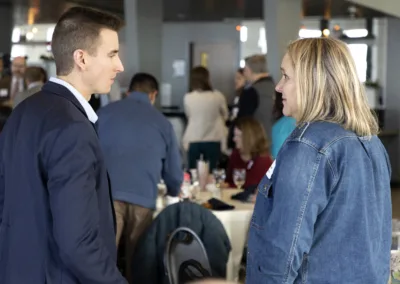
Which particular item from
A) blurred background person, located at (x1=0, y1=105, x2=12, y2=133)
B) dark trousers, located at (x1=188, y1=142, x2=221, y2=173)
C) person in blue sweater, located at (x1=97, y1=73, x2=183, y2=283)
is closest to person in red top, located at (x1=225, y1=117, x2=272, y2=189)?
person in blue sweater, located at (x1=97, y1=73, x2=183, y2=283)

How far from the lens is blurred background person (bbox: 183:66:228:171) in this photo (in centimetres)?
803

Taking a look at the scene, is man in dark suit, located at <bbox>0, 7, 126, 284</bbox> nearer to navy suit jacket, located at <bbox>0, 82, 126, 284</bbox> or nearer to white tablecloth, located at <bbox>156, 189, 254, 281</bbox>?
navy suit jacket, located at <bbox>0, 82, 126, 284</bbox>

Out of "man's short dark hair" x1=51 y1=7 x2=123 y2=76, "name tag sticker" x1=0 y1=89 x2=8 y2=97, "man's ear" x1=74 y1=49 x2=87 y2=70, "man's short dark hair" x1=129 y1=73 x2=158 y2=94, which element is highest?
"man's short dark hair" x1=51 y1=7 x2=123 y2=76

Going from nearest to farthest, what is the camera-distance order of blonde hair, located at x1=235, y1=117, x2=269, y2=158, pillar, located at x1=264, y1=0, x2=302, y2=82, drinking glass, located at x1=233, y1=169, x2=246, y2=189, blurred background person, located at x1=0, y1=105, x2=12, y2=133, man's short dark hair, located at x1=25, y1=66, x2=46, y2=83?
1. blurred background person, located at x1=0, y1=105, x2=12, y2=133
2. blonde hair, located at x1=235, y1=117, x2=269, y2=158
3. drinking glass, located at x1=233, y1=169, x2=246, y2=189
4. man's short dark hair, located at x1=25, y1=66, x2=46, y2=83
5. pillar, located at x1=264, y1=0, x2=302, y2=82

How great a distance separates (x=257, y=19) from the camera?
1775 centimetres

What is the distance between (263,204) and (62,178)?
0.55m

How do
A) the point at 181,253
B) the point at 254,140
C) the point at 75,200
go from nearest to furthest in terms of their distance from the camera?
the point at 75,200
the point at 181,253
the point at 254,140

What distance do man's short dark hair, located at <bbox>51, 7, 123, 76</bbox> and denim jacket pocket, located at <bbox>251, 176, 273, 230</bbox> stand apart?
2.28 feet

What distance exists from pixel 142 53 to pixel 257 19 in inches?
334

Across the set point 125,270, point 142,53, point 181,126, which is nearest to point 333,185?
point 125,270

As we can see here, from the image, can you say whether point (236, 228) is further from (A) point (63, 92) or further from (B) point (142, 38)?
(B) point (142, 38)

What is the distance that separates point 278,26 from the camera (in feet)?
28.1

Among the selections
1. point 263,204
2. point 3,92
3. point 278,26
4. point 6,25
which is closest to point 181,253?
point 263,204

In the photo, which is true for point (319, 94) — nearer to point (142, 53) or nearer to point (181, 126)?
point (142, 53)
